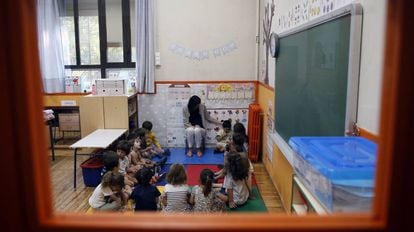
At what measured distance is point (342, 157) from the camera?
1.33m

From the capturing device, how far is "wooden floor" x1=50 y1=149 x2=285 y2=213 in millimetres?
3381

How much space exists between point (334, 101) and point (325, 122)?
7.3 inches

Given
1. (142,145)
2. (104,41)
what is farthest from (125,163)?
(104,41)

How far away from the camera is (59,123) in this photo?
5.55m

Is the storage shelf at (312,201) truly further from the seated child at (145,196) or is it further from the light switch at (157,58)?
the light switch at (157,58)

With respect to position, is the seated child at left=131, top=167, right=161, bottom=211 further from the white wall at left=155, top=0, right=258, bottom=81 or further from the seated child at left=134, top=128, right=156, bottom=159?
the white wall at left=155, top=0, right=258, bottom=81

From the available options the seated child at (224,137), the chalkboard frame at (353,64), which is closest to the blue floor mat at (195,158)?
the seated child at (224,137)

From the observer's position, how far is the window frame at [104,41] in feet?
17.9

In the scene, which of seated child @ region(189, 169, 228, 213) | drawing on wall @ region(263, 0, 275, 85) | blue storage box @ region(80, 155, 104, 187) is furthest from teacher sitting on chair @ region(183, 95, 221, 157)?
seated child @ region(189, 169, 228, 213)

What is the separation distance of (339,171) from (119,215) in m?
0.82

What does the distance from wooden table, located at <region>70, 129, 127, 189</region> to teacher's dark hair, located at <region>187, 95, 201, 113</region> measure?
107cm

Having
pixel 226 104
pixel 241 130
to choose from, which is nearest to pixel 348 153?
pixel 241 130

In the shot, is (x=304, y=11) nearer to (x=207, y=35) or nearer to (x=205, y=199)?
(x=205, y=199)

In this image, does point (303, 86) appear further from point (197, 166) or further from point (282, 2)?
point (197, 166)
